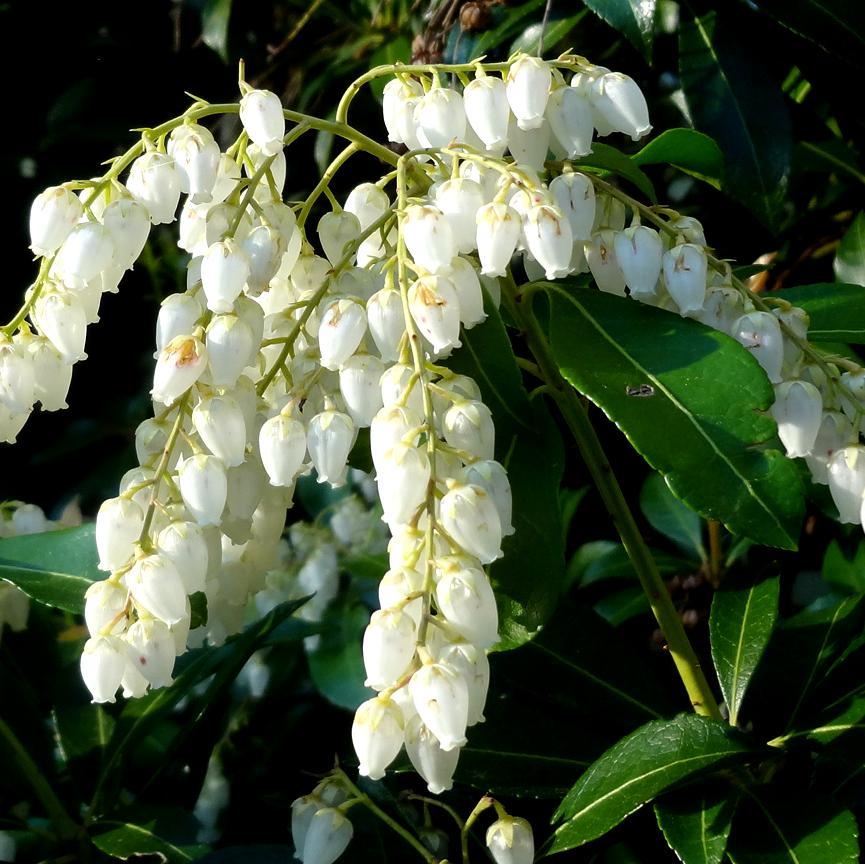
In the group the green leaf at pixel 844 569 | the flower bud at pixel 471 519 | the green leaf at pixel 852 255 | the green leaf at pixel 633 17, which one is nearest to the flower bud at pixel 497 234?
the flower bud at pixel 471 519

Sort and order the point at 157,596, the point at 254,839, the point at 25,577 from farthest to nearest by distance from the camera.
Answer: the point at 254,839
the point at 25,577
the point at 157,596

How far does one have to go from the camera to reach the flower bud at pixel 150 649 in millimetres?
966

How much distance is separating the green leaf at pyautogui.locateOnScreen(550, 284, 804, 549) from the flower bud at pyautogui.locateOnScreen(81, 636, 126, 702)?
46cm

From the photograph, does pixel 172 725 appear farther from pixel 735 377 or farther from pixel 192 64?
pixel 192 64

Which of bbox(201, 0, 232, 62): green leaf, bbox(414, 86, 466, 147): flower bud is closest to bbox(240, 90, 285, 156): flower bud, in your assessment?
bbox(414, 86, 466, 147): flower bud

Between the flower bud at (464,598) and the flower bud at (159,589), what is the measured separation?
0.22 m

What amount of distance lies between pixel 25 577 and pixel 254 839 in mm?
494

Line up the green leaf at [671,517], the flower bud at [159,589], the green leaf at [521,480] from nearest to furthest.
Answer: the flower bud at [159,589], the green leaf at [521,480], the green leaf at [671,517]

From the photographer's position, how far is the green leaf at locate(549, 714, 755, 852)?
1098 millimetres

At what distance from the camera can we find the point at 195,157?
1.08 meters

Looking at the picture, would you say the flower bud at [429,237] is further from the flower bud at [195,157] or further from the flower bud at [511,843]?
the flower bud at [511,843]

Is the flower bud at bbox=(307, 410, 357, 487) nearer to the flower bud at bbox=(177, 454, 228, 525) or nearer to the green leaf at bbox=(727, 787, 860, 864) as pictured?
the flower bud at bbox=(177, 454, 228, 525)

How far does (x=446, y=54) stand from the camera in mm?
2066

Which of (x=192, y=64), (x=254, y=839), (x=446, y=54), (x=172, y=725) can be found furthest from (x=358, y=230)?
(x=192, y=64)
